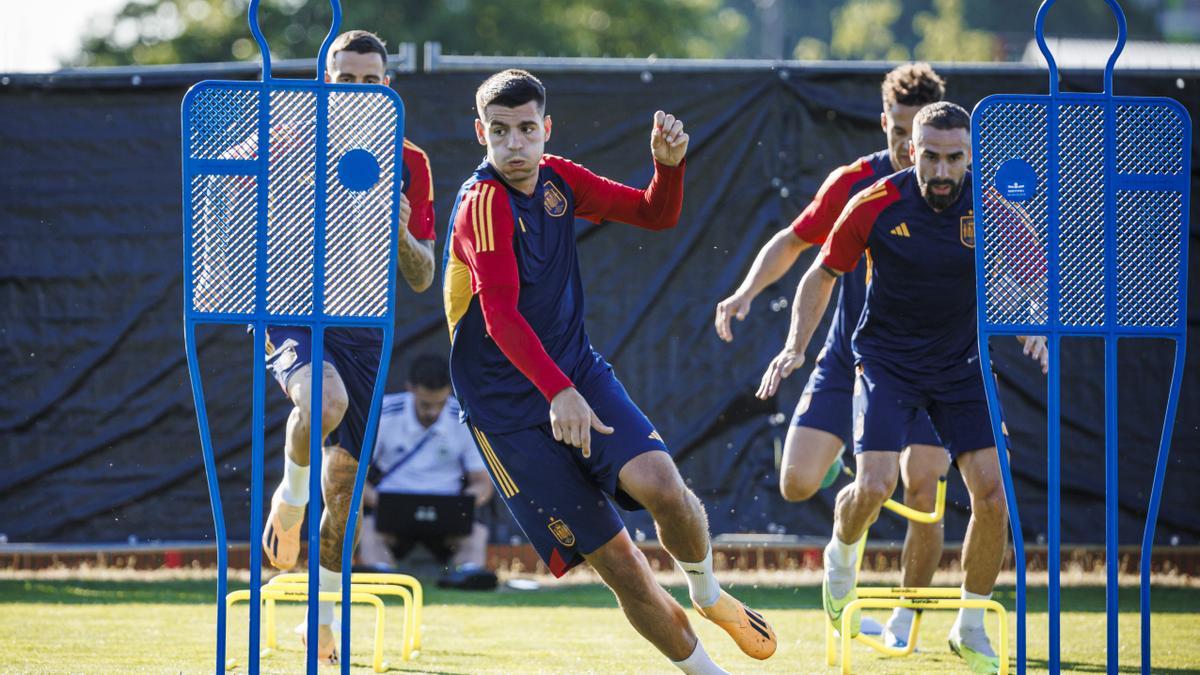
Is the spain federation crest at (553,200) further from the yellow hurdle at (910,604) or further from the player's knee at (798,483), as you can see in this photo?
the player's knee at (798,483)

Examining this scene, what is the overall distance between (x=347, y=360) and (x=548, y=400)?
2.07 meters

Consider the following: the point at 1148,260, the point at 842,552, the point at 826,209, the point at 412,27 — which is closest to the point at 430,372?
the point at 826,209

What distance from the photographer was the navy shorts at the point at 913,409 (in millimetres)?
6195

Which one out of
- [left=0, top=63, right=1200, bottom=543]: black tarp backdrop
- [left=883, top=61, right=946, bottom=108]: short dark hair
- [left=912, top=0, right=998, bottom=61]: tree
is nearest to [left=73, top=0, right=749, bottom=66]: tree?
[left=912, top=0, right=998, bottom=61]: tree

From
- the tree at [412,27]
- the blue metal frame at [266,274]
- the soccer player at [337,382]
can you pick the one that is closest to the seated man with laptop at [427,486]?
the soccer player at [337,382]

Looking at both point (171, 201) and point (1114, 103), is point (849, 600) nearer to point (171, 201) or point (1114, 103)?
point (1114, 103)

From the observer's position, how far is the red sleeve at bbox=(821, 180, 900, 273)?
6.02 m

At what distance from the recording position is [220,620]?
4.23 meters

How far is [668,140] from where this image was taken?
4770 millimetres

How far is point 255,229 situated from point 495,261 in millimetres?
732

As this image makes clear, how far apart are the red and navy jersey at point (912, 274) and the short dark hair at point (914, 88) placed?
566 millimetres

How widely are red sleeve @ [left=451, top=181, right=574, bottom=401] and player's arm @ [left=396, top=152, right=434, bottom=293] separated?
1.41m

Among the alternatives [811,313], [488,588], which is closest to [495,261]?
[811,313]

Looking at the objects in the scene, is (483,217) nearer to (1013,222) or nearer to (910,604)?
(1013,222)
